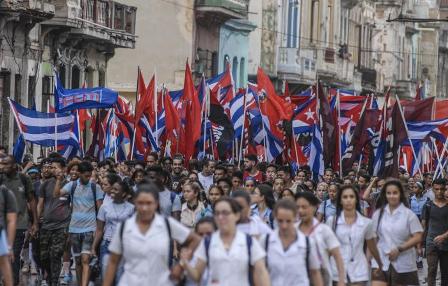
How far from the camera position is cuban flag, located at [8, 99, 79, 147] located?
2798 cm

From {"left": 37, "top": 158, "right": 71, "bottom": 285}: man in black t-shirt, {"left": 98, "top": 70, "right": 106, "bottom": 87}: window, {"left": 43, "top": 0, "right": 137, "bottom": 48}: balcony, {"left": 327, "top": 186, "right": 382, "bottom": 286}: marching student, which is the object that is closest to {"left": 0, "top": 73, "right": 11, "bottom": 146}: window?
{"left": 43, "top": 0, "right": 137, "bottom": 48}: balcony

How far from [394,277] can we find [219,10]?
3883cm

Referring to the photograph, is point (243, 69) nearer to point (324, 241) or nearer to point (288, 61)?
point (288, 61)

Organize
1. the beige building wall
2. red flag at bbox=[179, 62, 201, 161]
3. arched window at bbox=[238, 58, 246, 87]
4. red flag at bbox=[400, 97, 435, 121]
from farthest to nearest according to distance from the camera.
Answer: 1. arched window at bbox=[238, 58, 246, 87]
2. the beige building wall
3. red flag at bbox=[400, 97, 435, 121]
4. red flag at bbox=[179, 62, 201, 161]

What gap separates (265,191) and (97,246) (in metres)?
2.15

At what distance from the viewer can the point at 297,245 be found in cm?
1424

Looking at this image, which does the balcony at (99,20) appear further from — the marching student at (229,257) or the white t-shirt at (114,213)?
A: the marching student at (229,257)

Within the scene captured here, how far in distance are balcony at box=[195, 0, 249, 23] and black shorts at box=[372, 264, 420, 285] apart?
38.5 metres

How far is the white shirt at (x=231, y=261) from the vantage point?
1339cm

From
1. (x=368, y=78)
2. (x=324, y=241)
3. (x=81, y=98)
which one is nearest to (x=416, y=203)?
(x=81, y=98)

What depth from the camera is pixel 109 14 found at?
4350cm

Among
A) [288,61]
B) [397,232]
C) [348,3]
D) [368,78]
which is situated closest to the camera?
[397,232]

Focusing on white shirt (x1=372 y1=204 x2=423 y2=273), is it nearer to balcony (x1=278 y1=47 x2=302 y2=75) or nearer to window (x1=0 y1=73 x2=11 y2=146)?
window (x1=0 y1=73 x2=11 y2=146)

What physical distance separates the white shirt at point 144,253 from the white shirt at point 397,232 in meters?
4.06
